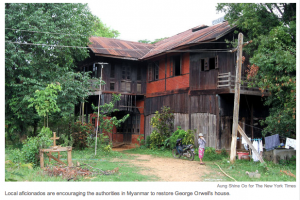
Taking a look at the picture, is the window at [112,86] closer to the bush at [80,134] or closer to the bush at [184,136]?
the bush at [80,134]

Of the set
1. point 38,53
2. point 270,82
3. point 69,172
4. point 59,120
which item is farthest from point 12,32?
point 270,82

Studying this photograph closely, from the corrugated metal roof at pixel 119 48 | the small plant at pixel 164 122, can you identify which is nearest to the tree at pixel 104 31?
the corrugated metal roof at pixel 119 48

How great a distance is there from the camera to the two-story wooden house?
1568 centimetres

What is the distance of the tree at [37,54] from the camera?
48.1ft

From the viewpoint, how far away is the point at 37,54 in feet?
51.5

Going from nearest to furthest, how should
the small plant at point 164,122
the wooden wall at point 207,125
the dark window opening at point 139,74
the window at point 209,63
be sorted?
the wooden wall at point 207,125 → the window at point 209,63 → the small plant at point 164,122 → the dark window opening at point 139,74

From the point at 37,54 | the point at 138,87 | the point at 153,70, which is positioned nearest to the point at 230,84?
the point at 153,70

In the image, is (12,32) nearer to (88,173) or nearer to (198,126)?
(88,173)

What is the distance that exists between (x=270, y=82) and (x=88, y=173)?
849 cm

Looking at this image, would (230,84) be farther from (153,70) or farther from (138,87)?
(138,87)

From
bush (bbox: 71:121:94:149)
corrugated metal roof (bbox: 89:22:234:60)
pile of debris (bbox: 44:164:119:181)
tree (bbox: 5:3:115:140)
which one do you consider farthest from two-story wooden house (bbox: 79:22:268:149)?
pile of debris (bbox: 44:164:119:181)

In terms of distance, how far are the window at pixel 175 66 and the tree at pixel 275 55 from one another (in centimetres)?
480

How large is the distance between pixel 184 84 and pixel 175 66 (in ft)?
5.75

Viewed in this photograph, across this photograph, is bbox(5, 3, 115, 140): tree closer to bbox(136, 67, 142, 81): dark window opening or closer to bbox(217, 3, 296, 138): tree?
bbox(136, 67, 142, 81): dark window opening
